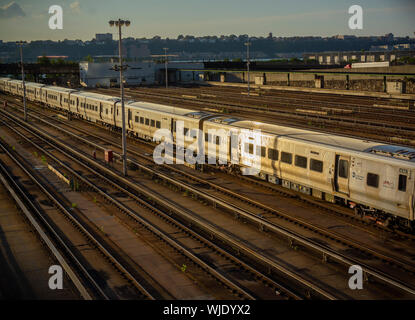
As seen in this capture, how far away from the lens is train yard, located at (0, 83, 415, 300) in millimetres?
13883

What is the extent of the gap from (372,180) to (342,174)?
1.63 meters

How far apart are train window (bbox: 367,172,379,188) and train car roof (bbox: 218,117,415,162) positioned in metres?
0.98

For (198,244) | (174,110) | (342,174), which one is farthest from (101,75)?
(198,244)

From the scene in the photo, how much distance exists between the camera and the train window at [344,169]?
736 inches

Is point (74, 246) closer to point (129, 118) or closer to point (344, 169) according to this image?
point (344, 169)

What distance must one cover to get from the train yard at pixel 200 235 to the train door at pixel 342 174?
1.54 meters

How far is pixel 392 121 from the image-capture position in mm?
43031

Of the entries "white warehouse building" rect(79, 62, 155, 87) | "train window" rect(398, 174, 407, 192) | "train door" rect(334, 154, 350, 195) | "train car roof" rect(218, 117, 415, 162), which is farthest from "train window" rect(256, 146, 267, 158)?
"white warehouse building" rect(79, 62, 155, 87)

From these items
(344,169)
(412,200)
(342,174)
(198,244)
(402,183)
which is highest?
(344,169)

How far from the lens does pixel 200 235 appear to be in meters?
18.0
